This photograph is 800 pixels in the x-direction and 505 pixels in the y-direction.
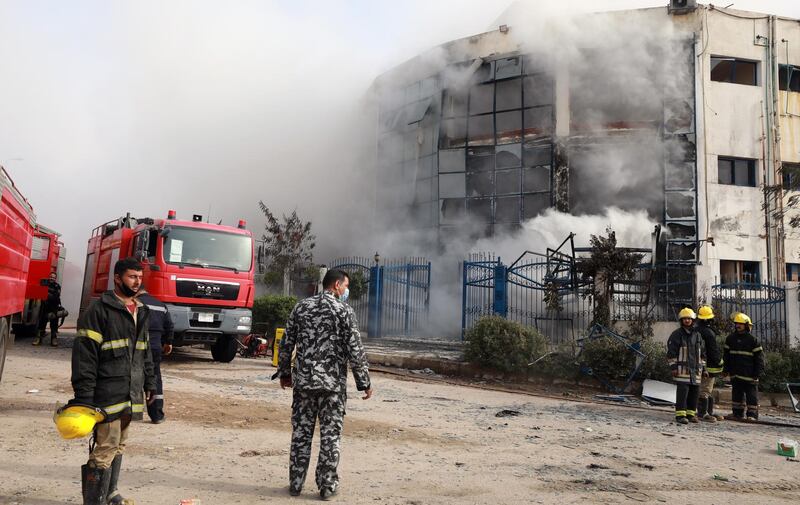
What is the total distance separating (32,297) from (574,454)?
42.6 ft

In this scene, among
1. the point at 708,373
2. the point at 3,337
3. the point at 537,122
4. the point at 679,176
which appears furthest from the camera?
the point at 537,122

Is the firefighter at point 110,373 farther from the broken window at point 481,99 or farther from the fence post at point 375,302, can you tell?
the broken window at point 481,99

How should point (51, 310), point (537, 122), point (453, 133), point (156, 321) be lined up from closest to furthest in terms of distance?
point (156, 321) < point (51, 310) < point (537, 122) < point (453, 133)

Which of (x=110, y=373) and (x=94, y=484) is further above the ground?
(x=110, y=373)

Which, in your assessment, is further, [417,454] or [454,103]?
[454,103]

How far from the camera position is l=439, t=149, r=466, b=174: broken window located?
20.8 meters

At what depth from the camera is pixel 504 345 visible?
1145 cm

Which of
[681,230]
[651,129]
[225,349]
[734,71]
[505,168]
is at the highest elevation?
[734,71]

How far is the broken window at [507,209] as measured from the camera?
1980cm

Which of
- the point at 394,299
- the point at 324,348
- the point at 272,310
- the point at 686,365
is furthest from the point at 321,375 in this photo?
the point at 394,299

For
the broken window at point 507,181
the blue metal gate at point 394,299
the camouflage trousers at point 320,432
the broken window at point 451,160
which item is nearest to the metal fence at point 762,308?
the blue metal gate at point 394,299

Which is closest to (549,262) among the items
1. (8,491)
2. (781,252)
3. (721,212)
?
(721,212)

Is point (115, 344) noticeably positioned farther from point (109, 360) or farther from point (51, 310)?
point (51, 310)

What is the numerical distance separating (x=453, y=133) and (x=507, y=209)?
10.8ft
